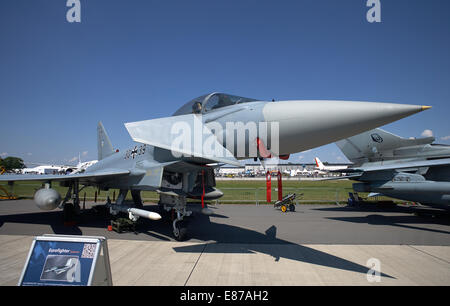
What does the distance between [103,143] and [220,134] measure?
33.4 ft

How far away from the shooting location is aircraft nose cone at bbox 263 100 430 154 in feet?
10.7

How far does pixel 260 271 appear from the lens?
4.42 metres

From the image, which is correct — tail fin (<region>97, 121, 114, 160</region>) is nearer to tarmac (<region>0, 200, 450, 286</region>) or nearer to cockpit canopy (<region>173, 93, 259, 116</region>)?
tarmac (<region>0, 200, 450, 286</region>)

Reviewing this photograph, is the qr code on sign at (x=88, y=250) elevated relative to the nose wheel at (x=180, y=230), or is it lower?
elevated

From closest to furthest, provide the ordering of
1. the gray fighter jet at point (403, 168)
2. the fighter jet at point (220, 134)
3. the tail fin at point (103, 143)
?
the fighter jet at point (220, 134)
the gray fighter jet at point (403, 168)
the tail fin at point (103, 143)

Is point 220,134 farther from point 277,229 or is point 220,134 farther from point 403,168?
point 403,168

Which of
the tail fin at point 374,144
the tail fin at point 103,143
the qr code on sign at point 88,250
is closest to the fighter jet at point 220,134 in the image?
the qr code on sign at point 88,250

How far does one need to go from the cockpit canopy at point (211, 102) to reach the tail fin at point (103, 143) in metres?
8.46

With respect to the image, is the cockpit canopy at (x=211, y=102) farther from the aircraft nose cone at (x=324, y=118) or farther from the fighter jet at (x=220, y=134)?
the aircraft nose cone at (x=324, y=118)

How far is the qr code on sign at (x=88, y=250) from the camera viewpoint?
271 centimetres

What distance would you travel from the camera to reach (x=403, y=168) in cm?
981

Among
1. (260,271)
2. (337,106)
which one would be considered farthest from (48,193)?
(337,106)

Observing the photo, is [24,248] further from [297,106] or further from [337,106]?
[337,106]

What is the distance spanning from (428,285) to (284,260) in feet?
7.78
